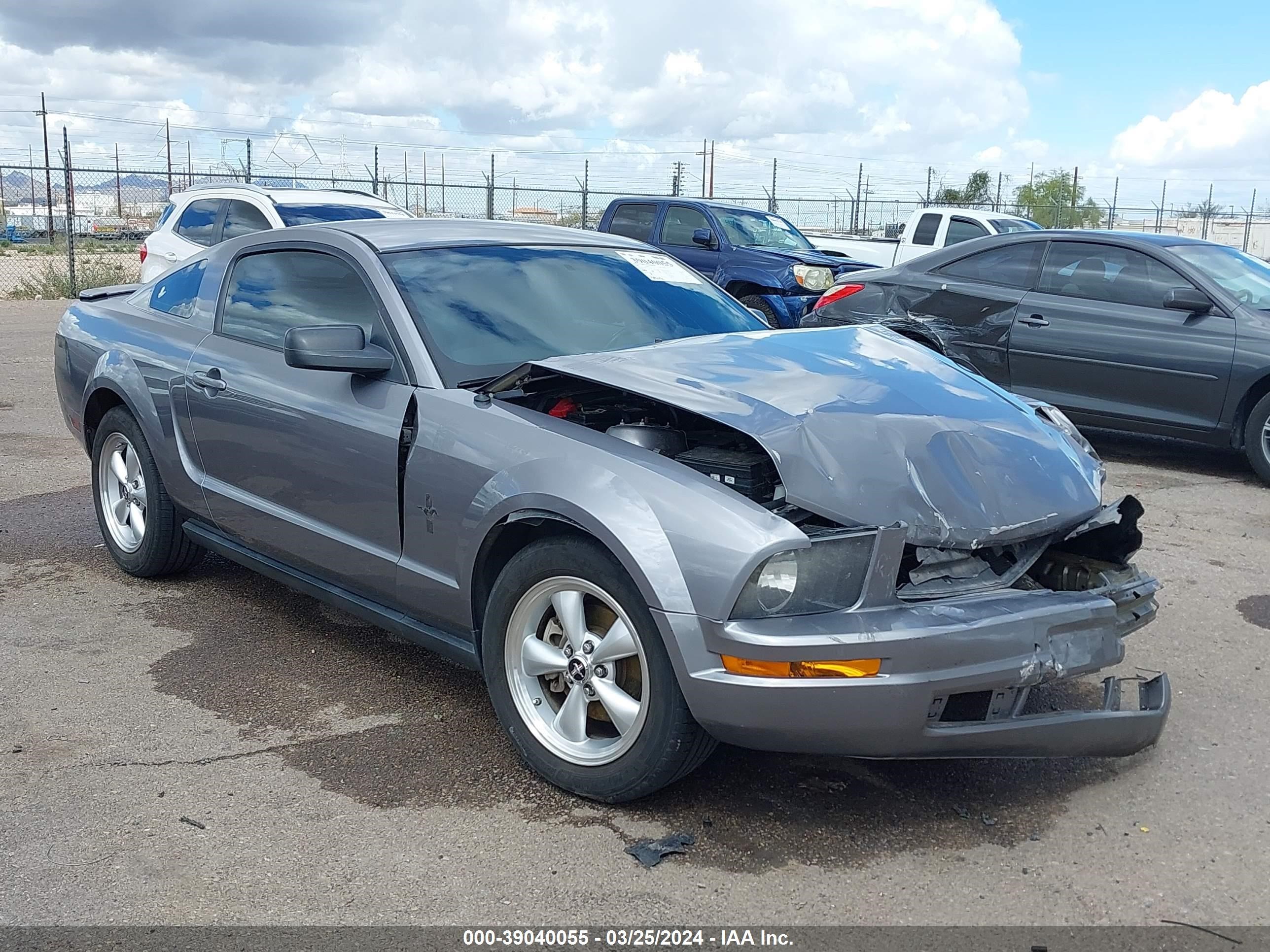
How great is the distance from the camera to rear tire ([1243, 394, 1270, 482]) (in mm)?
7371

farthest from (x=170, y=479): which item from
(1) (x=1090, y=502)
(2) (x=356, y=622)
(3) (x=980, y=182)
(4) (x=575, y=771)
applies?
(3) (x=980, y=182)

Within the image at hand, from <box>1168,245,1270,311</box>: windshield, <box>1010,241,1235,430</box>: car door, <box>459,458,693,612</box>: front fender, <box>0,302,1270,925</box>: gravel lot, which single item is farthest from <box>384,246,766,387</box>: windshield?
<box>1168,245,1270,311</box>: windshield

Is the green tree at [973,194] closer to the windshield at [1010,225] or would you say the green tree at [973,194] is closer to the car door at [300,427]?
the windshield at [1010,225]

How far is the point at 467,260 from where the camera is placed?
441 cm

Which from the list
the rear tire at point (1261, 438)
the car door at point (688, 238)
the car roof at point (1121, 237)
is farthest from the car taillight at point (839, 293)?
the car door at point (688, 238)

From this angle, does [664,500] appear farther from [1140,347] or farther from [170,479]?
[1140,347]

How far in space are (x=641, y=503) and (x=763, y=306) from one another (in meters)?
10.3

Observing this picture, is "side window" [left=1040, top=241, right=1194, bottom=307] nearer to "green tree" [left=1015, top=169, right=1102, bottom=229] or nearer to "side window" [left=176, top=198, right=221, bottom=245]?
"side window" [left=176, top=198, right=221, bottom=245]

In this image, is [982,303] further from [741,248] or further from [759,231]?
[759,231]

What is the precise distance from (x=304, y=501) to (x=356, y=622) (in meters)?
0.88

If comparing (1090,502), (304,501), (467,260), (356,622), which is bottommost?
(356,622)

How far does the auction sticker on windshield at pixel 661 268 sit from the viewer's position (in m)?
4.86

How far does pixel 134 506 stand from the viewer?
5.45 meters

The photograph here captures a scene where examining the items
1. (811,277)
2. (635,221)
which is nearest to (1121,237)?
(811,277)
